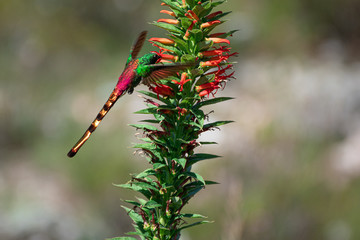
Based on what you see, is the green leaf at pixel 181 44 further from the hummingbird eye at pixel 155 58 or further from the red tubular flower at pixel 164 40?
the hummingbird eye at pixel 155 58

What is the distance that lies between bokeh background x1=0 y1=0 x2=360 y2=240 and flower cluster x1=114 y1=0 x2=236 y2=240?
3.93 metres

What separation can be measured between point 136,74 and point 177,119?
1.37 ft

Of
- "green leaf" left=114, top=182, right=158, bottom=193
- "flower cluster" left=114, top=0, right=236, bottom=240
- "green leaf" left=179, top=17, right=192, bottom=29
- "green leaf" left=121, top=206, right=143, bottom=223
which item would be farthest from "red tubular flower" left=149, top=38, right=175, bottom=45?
"green leaf" left=121, top=206, right=143, bottom=223

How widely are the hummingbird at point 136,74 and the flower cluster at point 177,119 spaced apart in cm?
6

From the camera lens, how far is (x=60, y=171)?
9359 mm

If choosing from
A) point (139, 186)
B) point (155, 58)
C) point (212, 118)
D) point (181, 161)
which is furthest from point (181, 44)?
point (212, 118)

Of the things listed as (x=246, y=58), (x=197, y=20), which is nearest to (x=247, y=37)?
(x=246, y=58)

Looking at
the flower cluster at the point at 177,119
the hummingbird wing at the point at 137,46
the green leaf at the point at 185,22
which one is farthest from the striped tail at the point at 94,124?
the green leaf at the point at 185,22

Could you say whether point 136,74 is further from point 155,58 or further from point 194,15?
point 194,15

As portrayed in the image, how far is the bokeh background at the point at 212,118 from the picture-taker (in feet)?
23.9

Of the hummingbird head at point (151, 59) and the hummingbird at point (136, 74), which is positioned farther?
the hummingbird head at point (151, 59)

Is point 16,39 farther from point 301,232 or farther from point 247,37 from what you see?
point 301,232

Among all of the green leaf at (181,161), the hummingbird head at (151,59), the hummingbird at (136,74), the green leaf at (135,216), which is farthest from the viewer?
the hummingbird head at (151,59)

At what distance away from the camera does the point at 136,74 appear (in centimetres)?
233
